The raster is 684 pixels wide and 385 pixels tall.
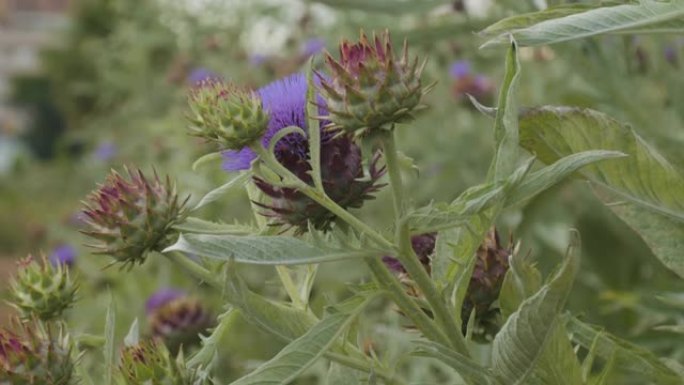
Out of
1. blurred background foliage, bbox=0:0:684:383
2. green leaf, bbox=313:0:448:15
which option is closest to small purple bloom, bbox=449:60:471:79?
blurred background foliage, bbox=0:0:684:383

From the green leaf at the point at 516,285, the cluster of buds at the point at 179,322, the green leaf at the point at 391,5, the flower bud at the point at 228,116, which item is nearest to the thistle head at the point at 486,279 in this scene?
the green leaf at the point at 516,285

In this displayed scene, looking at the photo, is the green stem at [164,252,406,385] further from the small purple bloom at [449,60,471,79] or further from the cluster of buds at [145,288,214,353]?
the small purple bloom at [449,60,471,79]

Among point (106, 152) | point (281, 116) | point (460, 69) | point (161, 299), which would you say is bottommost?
point (106, 152)

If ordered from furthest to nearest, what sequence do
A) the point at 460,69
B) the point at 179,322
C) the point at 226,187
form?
the point at 460,69
the point at 179,322
the point at 226,187

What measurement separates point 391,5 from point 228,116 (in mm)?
755

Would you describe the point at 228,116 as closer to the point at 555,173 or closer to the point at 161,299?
the point at 555,173

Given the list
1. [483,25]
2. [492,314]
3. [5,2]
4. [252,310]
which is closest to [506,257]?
[492,314]

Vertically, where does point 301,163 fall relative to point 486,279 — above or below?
above

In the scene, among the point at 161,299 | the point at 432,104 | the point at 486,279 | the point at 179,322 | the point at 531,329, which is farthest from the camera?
the point at 432,104

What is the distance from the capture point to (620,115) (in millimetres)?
1821

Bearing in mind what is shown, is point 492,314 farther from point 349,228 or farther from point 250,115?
point 250,115

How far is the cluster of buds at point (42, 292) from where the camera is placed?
3.05 feet

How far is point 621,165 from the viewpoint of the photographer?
2.75 feet

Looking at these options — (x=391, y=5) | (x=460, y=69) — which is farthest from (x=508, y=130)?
(x=460, y=69)
